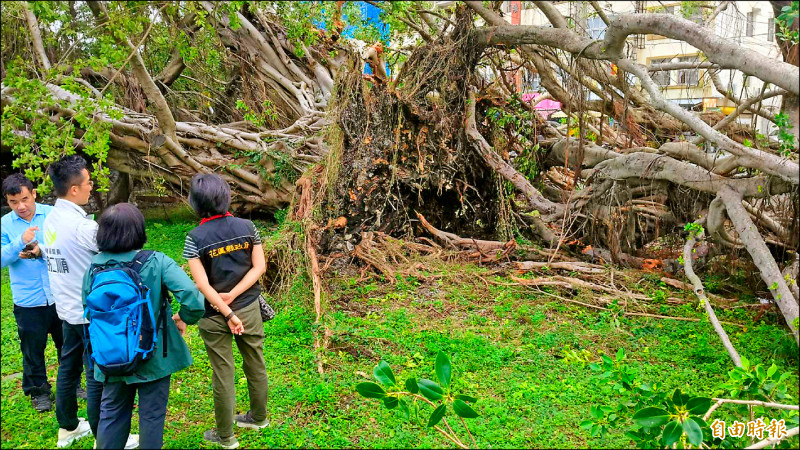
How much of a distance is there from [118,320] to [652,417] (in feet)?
8.21

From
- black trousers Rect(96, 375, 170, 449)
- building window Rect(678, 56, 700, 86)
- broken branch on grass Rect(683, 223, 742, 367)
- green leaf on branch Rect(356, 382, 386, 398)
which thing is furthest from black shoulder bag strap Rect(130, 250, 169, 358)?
building window Rect(678, 56, 700, 86)

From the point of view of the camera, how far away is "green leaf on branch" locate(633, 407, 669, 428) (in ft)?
8.84

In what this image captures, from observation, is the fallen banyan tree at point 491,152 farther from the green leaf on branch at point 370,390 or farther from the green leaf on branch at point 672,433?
the green leaf on branch at point 370,390

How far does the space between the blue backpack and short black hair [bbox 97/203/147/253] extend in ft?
0.33

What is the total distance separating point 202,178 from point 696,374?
3.63 m

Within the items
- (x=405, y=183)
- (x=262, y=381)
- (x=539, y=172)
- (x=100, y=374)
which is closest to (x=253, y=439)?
(x=262, y=381)

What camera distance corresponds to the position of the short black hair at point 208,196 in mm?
3158

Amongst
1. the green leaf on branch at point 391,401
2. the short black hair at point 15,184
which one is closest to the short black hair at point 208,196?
the green leaf on branch at point 391,401

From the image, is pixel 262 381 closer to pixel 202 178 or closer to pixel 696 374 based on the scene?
pixel 202 178

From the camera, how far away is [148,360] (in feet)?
9.39

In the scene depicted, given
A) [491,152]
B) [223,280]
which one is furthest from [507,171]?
[223,280]

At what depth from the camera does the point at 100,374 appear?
9.37ft

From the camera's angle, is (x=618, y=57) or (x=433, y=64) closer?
(x=618, y=57)

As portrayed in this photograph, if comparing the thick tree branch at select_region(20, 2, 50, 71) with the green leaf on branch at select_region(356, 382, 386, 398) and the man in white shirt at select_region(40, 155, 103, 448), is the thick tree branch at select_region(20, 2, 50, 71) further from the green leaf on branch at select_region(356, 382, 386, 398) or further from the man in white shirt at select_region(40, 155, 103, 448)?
the green leaf on branch at select_region(356, 382, 386, 398)
